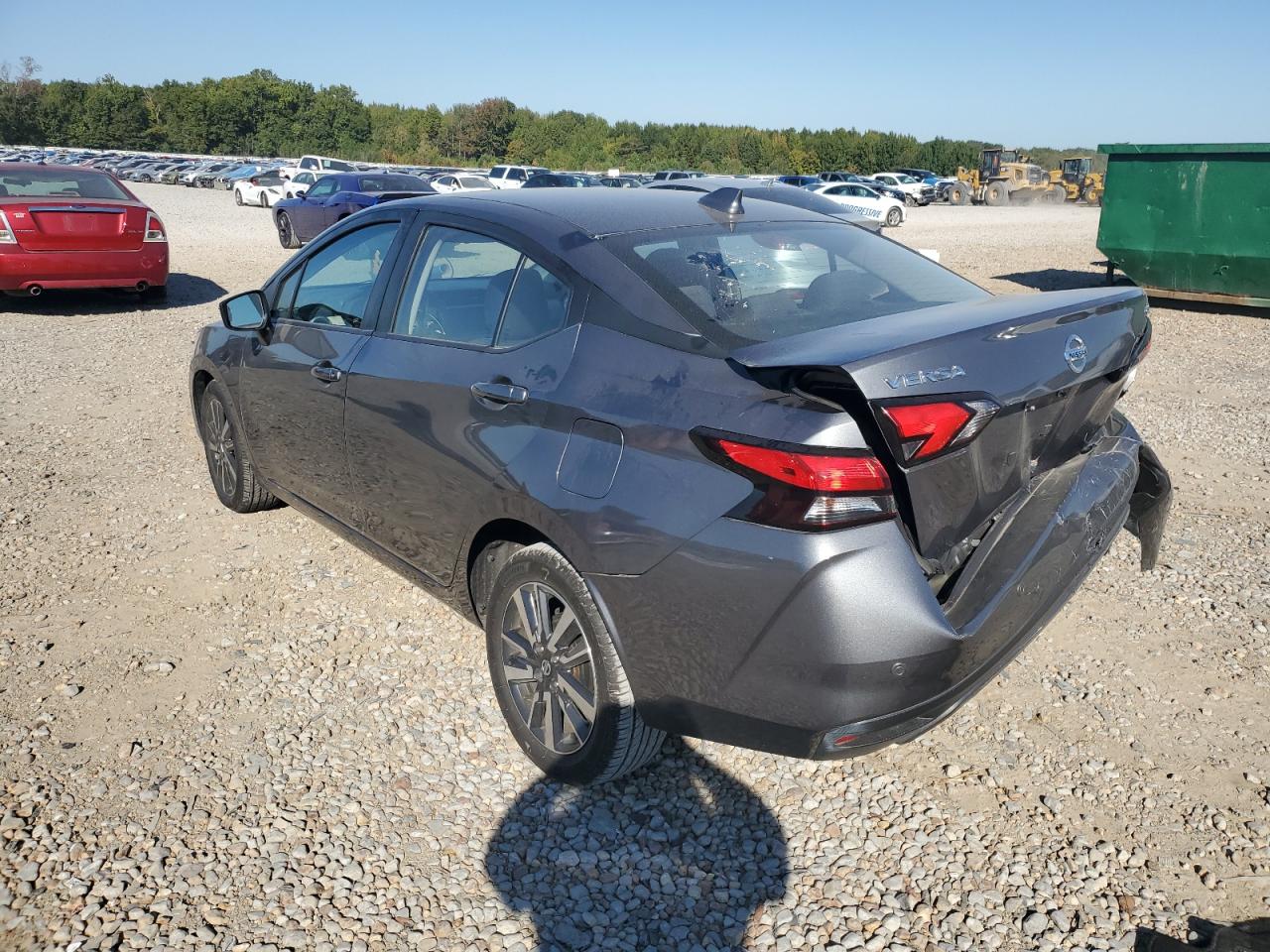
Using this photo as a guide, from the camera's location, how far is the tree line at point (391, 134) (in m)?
84.8

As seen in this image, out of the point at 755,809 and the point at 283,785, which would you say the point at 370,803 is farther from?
the point at 755,809

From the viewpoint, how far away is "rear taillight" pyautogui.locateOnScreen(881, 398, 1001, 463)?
226cm

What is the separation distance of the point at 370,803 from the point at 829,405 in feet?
5.91

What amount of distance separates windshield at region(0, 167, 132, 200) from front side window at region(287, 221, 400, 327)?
8.26 meters

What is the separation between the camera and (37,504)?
541 cm

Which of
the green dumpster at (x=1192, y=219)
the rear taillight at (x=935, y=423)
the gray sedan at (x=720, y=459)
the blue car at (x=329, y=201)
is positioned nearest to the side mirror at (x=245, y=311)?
the gray sedan at (x=720, y=459)

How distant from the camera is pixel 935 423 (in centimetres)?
229

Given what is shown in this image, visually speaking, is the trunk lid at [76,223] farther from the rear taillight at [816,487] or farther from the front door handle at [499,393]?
the rear taillight at [816,487]

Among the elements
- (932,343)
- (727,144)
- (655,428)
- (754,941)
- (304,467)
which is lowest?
(754,941)

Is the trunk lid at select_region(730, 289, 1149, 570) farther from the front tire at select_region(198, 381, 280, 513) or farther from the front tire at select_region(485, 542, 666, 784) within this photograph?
the front tire at select_region(198, 381, 280, 513)

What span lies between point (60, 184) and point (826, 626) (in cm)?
1173

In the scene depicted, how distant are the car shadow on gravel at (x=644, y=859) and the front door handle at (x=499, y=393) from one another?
1193 millimetres

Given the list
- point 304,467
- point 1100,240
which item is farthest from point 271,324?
point 1100,240

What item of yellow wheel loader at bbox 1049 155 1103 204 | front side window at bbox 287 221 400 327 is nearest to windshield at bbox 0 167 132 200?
front side window at bbox 287 221 400 327
